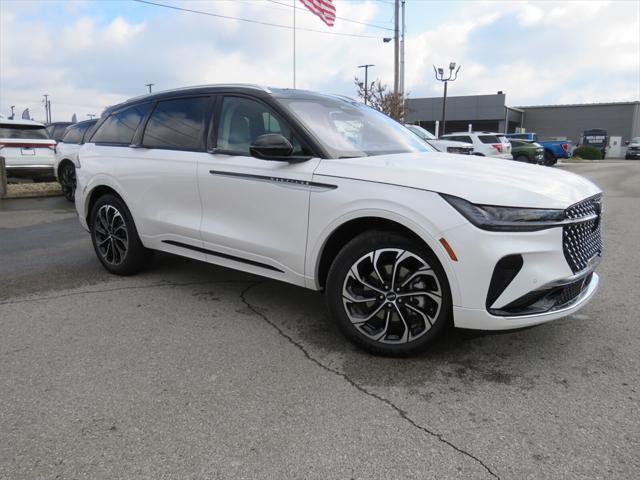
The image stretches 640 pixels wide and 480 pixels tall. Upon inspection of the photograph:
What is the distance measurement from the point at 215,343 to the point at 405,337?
4.26 ft

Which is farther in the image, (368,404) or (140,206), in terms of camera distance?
(140,206)

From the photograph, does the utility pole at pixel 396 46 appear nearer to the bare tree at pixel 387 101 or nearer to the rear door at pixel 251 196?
the bare tree at pixel 387 101

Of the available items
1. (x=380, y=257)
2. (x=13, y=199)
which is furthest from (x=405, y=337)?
(x=13, y=199)

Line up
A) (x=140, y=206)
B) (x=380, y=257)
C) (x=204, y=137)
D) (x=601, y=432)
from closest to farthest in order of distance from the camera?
(x=601, y=432)
(x=380, y=257)
(x=204, y=137)
(x=140, y=206)

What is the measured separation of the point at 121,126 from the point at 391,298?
3457 mm

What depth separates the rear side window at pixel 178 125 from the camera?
4.26 m

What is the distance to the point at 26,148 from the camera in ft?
40.4

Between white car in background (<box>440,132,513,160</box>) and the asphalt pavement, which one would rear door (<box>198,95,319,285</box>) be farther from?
white car in background (<box>440,132,513,160</box>)

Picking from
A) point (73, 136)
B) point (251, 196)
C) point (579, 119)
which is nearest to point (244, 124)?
point (251, 196)

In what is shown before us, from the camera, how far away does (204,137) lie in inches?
164

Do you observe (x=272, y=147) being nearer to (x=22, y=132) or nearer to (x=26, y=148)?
(x=26, y=148)

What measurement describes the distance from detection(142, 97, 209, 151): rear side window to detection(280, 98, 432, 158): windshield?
89 cm

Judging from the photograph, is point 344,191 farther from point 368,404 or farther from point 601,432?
point 601,432

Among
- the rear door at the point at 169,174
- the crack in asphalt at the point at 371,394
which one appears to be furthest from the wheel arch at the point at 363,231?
the rear door at the point at 169,174
